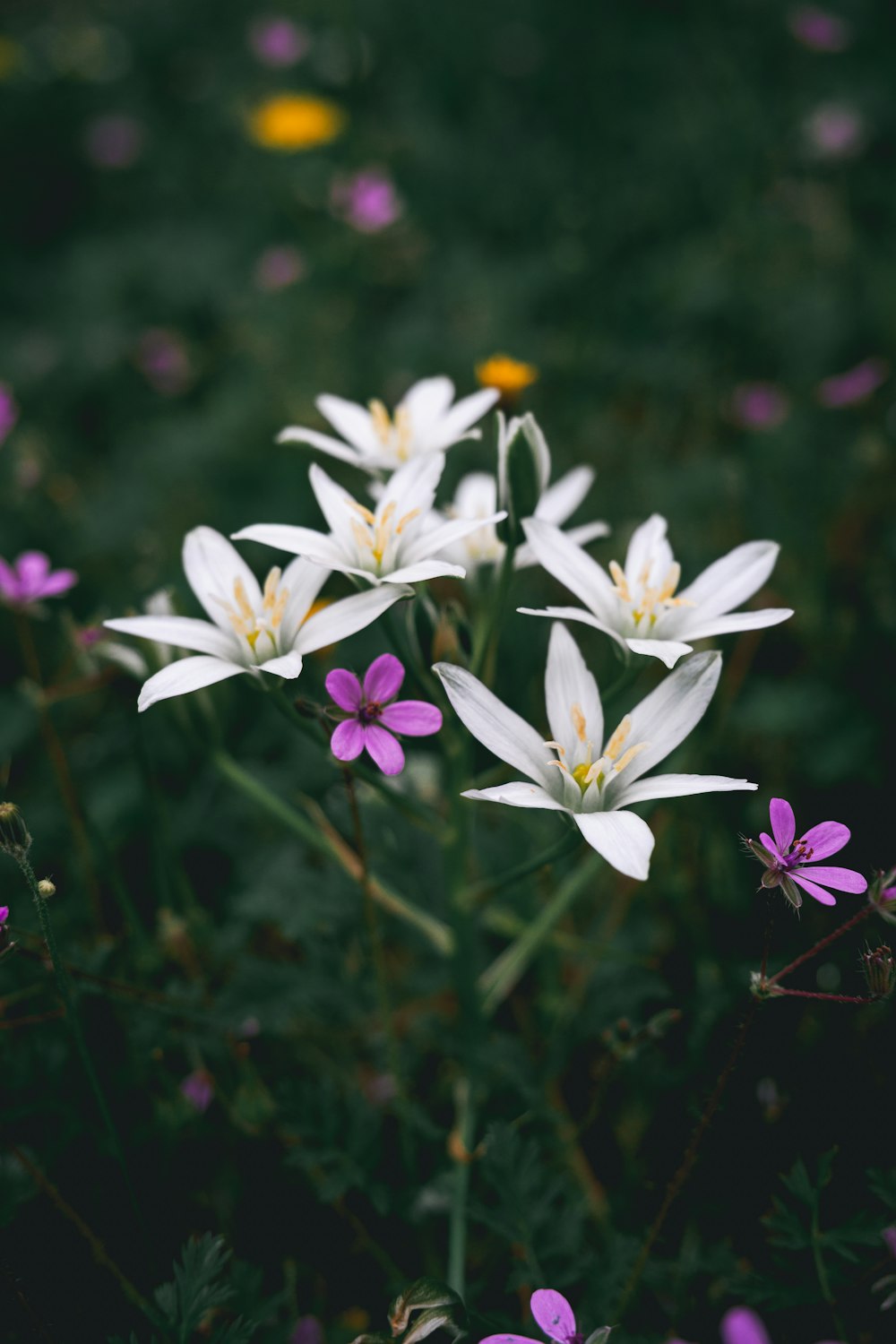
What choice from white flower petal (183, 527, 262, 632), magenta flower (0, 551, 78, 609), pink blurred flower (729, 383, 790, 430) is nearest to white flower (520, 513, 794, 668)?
white flower petal (183, 527, 262, 632)

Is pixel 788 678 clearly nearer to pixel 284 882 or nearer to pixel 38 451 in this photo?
pixel 284 882

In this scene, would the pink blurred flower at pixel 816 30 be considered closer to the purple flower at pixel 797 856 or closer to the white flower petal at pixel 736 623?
the white flower petal at pixel 736 623

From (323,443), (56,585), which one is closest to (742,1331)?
(323,443)

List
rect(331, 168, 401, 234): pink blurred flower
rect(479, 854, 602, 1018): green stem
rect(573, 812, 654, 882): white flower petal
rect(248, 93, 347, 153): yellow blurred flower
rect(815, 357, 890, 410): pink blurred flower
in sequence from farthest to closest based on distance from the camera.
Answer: rect(248, 93, 347, 153): yellow blurred flower → rect(331, 168, 401, 234): pink blurred flower → rect(815, 357, 890, 410): pink blurred flower → rect(479, 854, 602, 1018): green stem → rect(573, 812, 654, 882): white flower petal

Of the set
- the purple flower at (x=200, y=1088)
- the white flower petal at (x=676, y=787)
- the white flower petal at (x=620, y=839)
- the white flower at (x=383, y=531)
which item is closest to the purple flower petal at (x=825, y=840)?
the white flower petal at (x=676, y=787)

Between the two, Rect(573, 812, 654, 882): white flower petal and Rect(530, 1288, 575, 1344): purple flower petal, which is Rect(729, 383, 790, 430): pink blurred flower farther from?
Rect(530, 1288, 575, 1344): purple flower petal
